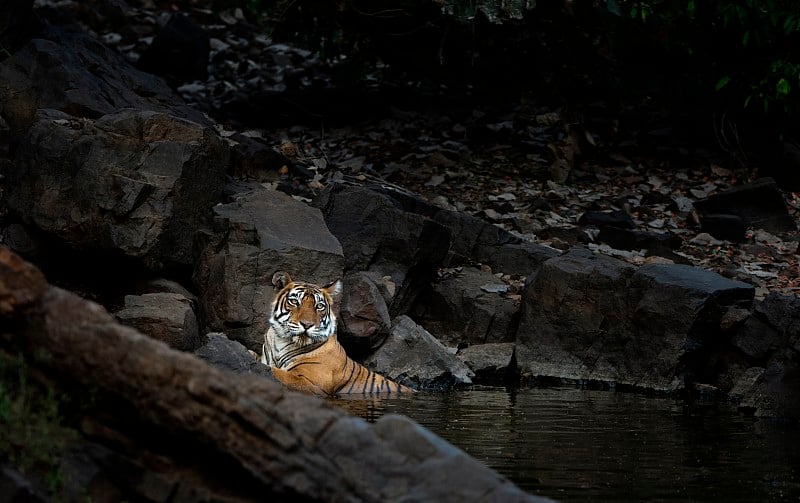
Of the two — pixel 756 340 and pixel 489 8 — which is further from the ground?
pixel 489 8

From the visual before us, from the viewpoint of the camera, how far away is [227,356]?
725 cm

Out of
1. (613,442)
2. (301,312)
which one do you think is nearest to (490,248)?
(301,312)

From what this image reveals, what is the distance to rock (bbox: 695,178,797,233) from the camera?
1379 centimetres

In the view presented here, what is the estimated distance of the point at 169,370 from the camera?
334cm

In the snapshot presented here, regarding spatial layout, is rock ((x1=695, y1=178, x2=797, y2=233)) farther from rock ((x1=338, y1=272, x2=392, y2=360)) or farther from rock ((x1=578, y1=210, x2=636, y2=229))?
rock ((x1=338, y1=272, x2=392, y2=360))

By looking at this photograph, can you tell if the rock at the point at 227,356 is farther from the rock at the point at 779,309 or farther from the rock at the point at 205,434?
the rock at the point at 779,309

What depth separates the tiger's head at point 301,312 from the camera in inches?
352

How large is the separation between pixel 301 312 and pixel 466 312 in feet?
7.99

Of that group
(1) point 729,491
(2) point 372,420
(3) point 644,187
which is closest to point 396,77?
(3) point 644,187

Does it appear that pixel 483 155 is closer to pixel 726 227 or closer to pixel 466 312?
pixel 726 227

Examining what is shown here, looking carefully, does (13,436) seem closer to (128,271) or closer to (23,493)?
(23,493)

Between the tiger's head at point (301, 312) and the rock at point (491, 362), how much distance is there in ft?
5.15

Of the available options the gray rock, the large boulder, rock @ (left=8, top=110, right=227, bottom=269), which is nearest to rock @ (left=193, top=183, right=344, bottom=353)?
rock @ (left=8, top=110, right=227, bottom=269)

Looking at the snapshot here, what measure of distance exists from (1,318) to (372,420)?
12.6 feet
